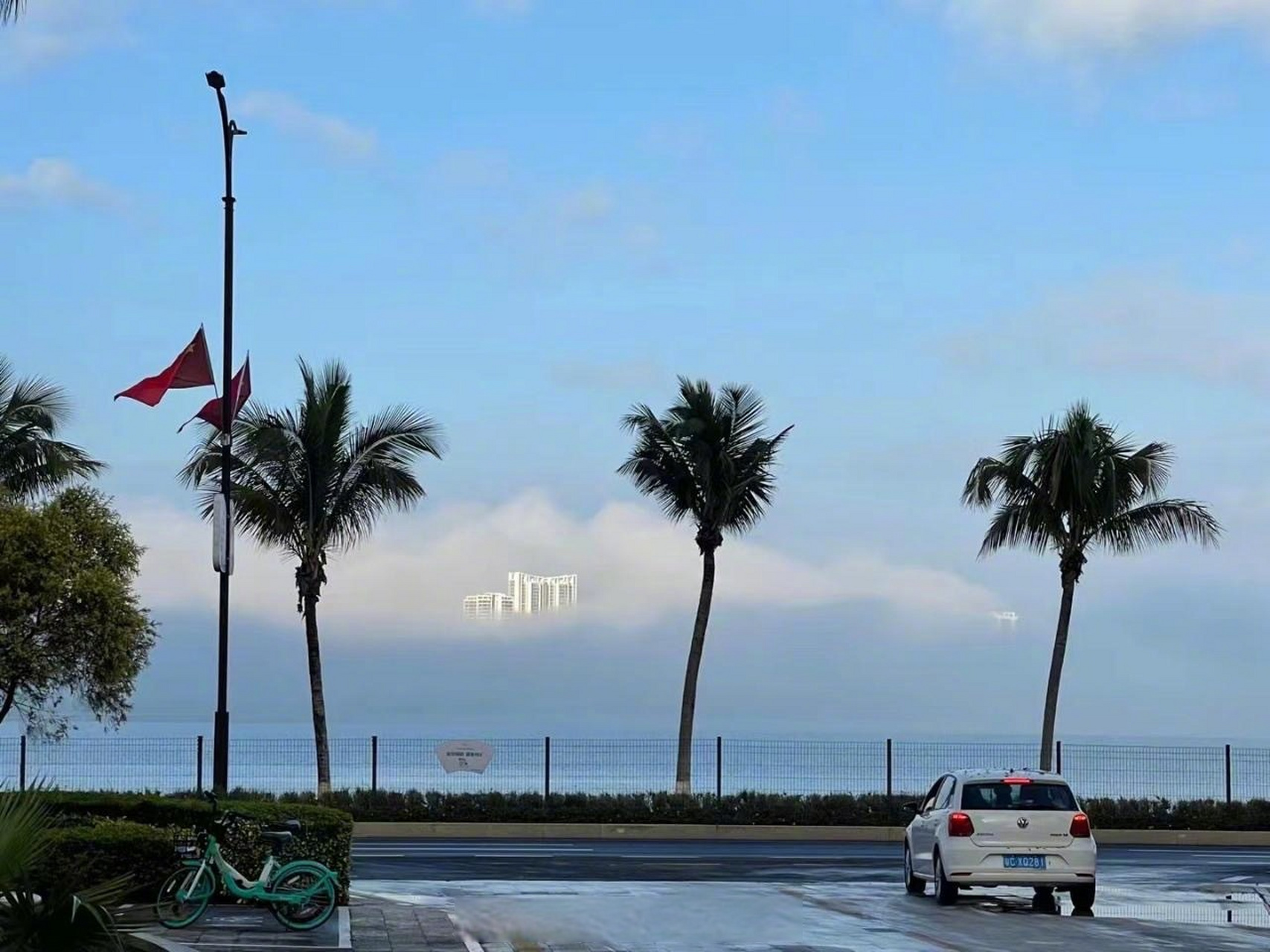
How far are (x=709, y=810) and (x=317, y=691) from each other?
8.39 m

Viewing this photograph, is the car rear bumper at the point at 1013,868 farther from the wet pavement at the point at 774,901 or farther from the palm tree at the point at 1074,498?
the palm tree at the point at 1074,498

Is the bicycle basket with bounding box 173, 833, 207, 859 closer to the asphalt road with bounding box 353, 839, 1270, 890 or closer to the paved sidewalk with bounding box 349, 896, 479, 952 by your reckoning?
the paved sidewalk with bounding box 349, 896, 479, 952

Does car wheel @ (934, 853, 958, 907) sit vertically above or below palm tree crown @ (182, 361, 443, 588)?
below

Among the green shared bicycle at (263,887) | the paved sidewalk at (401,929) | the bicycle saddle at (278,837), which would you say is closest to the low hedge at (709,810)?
the paved sidewalk at (401,929)

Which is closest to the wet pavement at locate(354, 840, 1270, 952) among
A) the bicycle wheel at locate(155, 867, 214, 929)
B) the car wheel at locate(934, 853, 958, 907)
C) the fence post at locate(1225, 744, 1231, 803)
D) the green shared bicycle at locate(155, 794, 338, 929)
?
the car wheel at locate(934, 853, 958, 907)

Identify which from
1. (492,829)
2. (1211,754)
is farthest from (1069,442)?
(492,829)

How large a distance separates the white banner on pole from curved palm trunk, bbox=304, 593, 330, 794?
13846 millimetres

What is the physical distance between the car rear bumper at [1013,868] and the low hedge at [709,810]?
16.3 m

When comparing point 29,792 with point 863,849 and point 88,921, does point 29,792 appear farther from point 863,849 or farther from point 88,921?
point 863,849

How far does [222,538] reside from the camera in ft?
78.8

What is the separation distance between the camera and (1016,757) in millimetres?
78062

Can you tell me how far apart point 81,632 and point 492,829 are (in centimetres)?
862

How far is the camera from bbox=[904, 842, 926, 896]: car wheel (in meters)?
23.0

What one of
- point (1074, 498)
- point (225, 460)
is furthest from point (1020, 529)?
point (225, 460)
